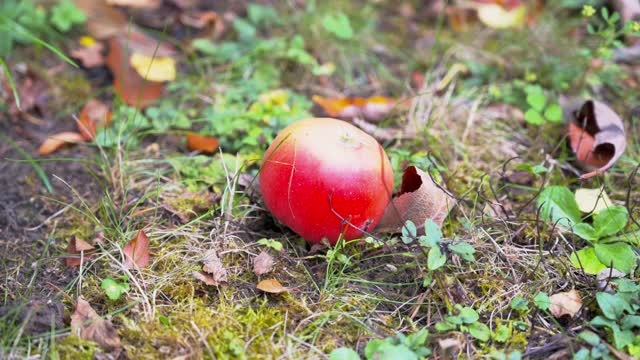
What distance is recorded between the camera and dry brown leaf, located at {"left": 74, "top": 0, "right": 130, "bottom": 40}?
3.36 m

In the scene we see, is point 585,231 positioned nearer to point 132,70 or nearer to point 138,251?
point 138,251

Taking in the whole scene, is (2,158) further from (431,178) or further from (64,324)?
(431,178)

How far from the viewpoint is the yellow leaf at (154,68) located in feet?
9.71

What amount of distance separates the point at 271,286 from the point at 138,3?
223cm

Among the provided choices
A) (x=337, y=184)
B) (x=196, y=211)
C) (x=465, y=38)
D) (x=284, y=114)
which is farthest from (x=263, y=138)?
(x=465, y=38)

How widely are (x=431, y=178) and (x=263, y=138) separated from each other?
0.87 metres

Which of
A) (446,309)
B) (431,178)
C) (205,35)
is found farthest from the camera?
(205,35)

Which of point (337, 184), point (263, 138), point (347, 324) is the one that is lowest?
point (347, 324)

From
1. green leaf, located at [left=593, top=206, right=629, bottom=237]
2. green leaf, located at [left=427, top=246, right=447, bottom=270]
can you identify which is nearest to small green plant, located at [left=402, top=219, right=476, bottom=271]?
green leaf, located at [left=427, top=246, right=447, bottom=270]

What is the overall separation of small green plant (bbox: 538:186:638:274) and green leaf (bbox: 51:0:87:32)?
2.75 m

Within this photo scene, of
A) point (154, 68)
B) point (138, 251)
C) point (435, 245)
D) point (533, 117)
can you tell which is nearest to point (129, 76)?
point (154, 68)

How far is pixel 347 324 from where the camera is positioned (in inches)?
74.3

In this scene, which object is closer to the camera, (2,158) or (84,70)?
(2,158)

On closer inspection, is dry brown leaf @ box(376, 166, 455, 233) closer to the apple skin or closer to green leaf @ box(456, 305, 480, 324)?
the apple skin
